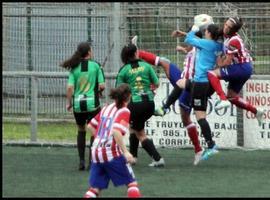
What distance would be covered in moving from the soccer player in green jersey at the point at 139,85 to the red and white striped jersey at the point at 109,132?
2.99 meters

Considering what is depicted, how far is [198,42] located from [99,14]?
4.50 metres

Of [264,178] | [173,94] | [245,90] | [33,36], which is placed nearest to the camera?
[264,178]

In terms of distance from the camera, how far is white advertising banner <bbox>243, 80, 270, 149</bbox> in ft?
50.6

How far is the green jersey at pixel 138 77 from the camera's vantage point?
12945mm

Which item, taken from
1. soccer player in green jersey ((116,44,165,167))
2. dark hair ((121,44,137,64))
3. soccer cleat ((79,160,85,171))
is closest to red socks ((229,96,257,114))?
soccer player in green jersey ((116,44,165,167))

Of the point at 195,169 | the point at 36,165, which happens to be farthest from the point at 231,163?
the point at 36,165

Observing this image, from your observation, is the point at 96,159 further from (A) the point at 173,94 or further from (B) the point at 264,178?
(A) the point at 173,94

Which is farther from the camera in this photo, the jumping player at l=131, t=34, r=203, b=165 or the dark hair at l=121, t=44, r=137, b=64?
the jumping player at l=131, t=34, r=203, b=165

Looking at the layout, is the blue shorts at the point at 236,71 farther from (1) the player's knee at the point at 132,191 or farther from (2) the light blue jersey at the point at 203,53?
(1) the player's knee at the point at 132,191

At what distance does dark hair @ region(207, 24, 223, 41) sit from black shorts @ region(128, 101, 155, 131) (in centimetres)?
127

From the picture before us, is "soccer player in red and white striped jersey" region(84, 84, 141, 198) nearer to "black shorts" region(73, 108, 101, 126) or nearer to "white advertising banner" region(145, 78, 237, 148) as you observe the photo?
"black shorts" region(73, 108, 101, 126)

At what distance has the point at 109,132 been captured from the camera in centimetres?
982

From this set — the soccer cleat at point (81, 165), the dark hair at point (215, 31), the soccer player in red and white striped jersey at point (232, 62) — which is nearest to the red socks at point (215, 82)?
the soccer player in red and white striped jersey at point (232, 62)

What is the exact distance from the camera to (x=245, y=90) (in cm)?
1562
